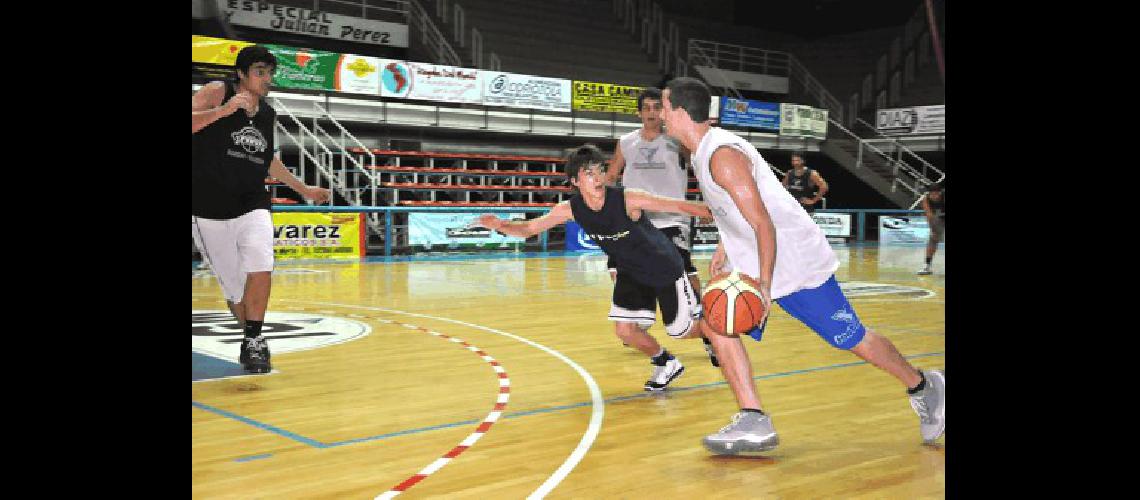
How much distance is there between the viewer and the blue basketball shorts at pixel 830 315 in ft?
13.1

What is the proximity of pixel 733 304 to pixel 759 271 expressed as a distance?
0.58ft

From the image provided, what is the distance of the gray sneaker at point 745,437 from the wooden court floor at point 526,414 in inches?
2.2

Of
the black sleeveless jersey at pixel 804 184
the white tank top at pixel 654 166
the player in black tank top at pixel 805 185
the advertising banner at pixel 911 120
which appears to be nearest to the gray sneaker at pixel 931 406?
the white tank top at pixel 654 166

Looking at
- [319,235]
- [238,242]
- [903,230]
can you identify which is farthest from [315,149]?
[238,242]

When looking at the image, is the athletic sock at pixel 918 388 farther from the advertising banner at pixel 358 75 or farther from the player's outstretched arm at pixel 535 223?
the advertising banner at pixel 358 75

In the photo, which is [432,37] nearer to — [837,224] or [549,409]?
[837,224]

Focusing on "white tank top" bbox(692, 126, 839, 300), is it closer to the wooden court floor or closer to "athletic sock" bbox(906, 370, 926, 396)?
"athletic sock" bbox(906, 370, 926, 396)

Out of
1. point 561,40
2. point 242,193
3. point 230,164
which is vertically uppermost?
point 561,40

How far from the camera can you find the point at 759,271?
12.6 feet

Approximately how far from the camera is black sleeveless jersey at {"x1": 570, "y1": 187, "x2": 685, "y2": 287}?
17.9 feet

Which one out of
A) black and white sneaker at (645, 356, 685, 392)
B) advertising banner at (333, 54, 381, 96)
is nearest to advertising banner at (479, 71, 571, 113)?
advertising banner at (333, 54, 381, 96)
